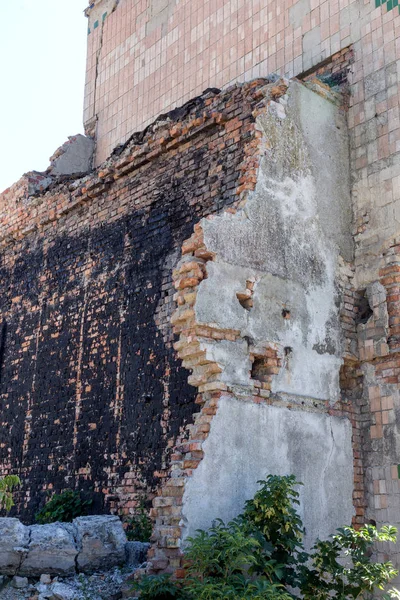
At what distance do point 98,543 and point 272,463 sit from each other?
1.77 meters

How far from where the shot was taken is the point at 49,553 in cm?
654

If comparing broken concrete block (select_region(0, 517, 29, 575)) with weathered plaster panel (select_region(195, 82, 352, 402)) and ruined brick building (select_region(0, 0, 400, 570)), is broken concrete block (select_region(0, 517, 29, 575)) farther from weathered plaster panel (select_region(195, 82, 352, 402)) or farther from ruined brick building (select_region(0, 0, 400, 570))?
weathered plaster panel (select_region(195, 82, 352, 402))

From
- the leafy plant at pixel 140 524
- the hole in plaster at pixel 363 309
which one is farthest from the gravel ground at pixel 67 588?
the hole in plaster at pixel 363 309

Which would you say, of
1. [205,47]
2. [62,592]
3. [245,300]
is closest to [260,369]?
[245,300]

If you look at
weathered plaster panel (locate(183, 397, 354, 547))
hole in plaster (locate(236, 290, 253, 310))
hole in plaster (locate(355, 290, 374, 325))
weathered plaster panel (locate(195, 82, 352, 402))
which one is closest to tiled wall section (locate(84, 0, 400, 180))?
weathered plaster panel (locate(195, 82, 352, 402))

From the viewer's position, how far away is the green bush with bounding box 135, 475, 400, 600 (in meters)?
5.48


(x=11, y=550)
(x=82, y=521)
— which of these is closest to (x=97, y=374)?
(x=82, y=521)

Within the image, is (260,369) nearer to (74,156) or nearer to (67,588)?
(67,588)

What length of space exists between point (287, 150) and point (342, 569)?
436 cm

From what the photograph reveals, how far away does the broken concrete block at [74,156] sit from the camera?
43.4 ft

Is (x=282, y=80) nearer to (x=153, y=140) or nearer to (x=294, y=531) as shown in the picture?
(x=153, y=140)

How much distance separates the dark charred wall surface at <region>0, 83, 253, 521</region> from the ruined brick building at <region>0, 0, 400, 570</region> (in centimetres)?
3

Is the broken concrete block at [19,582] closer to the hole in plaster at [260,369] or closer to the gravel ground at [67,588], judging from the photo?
the gravel ground at [67,588]

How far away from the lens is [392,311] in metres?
7.72
